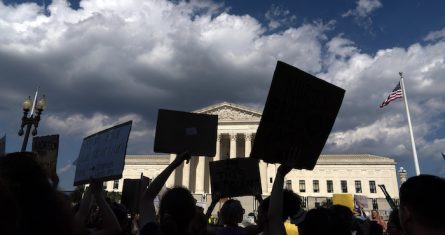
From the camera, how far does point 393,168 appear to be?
79.6 meters

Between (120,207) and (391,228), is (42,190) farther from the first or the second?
(391,228)

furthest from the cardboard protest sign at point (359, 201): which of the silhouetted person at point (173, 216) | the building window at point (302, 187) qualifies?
the building window at point (302, 187)

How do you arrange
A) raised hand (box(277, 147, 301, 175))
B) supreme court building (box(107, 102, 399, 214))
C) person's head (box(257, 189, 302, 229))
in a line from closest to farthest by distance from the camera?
raised hand (box(277, 147, 301, 175)) < person's head (box(257, 189, 302, 229)) < supreme court building (box(107, 102, 399, 214))

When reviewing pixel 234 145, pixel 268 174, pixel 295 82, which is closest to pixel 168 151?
pixel 295 82

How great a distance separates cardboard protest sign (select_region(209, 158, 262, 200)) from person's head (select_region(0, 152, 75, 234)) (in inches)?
153

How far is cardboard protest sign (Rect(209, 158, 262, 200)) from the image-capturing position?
18.7ft

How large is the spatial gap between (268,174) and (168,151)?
7661 centimetres

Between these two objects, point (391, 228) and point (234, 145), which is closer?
point (391, 228)

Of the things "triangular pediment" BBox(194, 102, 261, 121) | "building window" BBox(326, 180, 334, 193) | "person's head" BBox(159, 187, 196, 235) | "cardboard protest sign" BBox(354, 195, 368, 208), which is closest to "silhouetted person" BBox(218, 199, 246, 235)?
"person's head" BBox(159, 187, 196, 235)

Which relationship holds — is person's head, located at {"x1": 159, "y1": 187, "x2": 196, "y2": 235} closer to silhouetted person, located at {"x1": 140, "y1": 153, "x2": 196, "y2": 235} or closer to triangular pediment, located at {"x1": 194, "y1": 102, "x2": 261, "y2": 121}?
silhouetted person, located at {"x1": 140, "y1": 153, "x2": 196, "y2": 235}

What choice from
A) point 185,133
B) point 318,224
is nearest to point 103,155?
point 185,133

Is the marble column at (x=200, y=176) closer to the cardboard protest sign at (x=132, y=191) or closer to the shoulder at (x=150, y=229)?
the cardboard protest sign at (x=132, y=191)

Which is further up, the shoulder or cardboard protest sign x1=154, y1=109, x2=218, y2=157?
cardboard protest sign x1=154, y1=109, x2=218, y2=157

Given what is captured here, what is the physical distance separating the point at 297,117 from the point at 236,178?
206 cm
